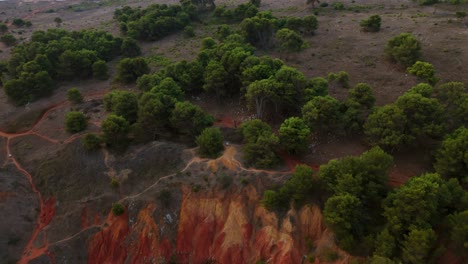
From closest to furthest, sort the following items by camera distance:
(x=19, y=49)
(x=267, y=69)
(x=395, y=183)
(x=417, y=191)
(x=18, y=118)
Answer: (x=417, y=191) → (x=395, y=183) → (x=267, y=69) → (x=18, y=118) → (x=19, y=49)

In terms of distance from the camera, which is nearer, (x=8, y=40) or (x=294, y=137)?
(x=294, y=137)

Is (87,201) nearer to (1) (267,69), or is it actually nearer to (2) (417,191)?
(1) (267,69)

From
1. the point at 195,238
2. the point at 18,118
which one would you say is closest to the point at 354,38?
the point at 195,238

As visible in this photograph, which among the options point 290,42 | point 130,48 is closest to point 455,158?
point 290,42

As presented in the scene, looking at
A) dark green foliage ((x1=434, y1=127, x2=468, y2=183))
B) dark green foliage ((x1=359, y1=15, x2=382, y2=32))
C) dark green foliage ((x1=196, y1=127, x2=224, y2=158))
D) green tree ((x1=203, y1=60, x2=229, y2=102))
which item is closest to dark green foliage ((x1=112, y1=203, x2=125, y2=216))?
dark green foliage ((x1=196, y1=127, x2=224, y2=158))

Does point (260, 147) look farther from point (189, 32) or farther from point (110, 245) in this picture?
point (189, 32)

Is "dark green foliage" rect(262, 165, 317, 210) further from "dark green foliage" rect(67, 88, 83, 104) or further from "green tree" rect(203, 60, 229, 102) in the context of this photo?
"dark green foliage" rect(67, 88, 83, 104)
